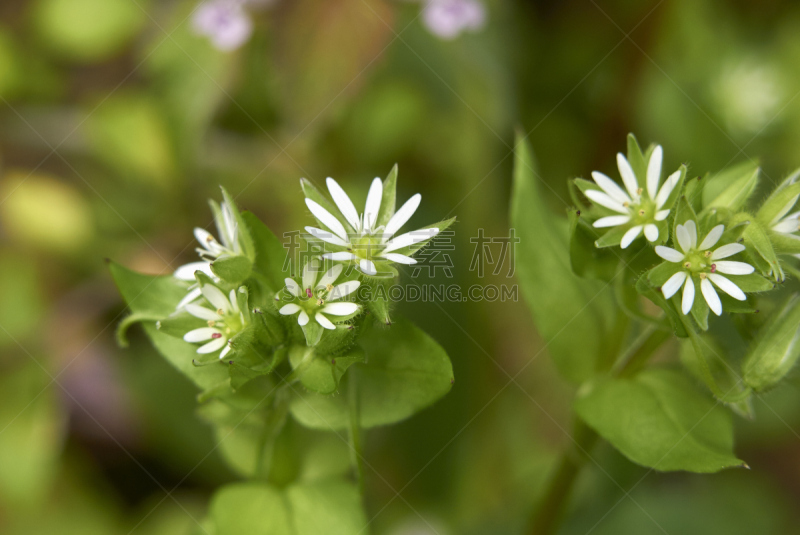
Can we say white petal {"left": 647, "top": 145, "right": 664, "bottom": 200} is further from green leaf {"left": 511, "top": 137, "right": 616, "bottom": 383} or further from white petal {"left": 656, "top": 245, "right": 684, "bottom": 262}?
green leaf {"left": 511, "top": 137, "right": 616, "bottom": 383}

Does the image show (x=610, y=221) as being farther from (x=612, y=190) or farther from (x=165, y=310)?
(x=165, y=310)

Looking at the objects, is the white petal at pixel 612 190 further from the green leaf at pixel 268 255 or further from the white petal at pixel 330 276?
the green leaf at pixel 268 255

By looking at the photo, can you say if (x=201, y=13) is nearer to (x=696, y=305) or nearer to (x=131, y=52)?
(x=131, y=52)

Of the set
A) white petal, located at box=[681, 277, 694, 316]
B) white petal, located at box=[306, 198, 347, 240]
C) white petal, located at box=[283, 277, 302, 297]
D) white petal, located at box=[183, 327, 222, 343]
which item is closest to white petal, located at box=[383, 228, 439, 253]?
white petal, located at box=[306, 198, 347, 240]

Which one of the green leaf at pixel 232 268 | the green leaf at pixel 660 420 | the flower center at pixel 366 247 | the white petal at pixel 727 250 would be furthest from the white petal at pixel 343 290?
the white petal at pixel 727 250

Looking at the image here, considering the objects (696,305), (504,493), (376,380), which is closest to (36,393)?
(376,380)
